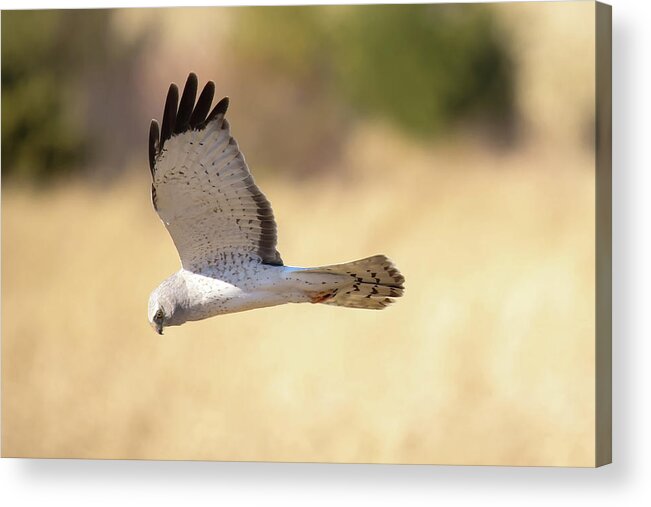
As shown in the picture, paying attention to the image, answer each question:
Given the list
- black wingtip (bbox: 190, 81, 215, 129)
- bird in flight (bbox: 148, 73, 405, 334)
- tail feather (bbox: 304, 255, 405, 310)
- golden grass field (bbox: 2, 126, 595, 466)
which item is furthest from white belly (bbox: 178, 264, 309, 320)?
black wingtip (bbox: 190, 81, 215, 129)

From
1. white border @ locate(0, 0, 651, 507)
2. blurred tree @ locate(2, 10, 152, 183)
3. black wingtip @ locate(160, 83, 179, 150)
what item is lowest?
white border @ locate(0, 0, 651, 507)

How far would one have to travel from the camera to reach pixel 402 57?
6133 millimetres

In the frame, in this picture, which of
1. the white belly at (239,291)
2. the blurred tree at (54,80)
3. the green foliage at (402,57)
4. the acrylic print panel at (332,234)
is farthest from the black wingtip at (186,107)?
the blurred tree at (54,80)

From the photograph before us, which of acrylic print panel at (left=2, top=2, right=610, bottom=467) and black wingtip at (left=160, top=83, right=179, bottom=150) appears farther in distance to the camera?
acrylic print panel at (left=2, top=2, right=610, bottom=467)

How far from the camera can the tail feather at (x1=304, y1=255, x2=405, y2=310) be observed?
19.3ft

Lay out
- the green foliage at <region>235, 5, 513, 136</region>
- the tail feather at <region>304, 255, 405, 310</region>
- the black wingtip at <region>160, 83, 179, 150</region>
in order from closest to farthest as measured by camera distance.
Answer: the black wingtip at <region>160, 83, 179, 150</region> → the tail feather at <region>304, 255, 405, 310</region> → the green foliage at <region>235, 5, 513, 136</region>

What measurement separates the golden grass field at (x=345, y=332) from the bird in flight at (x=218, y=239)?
0.25 m

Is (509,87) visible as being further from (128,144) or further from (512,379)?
(128,144)

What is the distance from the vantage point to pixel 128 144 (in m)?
6.41

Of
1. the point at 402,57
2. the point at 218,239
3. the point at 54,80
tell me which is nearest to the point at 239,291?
the point at 218,239

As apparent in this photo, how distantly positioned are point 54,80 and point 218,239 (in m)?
1.11

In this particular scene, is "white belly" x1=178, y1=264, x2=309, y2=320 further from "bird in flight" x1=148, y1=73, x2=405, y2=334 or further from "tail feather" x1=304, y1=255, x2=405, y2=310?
"tail feather" x1=304, y1=255, x2=405, y2=310

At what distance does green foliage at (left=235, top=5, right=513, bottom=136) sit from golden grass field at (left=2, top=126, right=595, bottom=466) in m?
0.15

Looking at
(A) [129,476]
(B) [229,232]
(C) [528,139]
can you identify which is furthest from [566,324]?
(A) [129,476]
